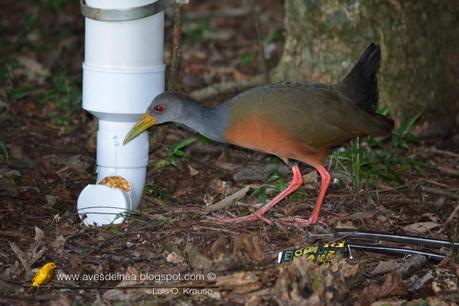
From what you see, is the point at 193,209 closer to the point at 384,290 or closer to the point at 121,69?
the point at 121,69

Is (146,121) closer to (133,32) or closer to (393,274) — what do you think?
(133,32)

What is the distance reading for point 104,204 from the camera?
510 cm

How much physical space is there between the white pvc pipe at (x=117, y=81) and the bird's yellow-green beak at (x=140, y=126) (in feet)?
0.15

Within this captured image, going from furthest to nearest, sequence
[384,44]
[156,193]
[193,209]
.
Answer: [384,44] < [156,193] < [193,209]

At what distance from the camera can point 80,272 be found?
4.41 metres

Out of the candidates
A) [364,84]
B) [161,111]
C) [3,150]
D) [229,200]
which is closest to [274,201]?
[229,200]

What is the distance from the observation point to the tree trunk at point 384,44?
657 centimetres

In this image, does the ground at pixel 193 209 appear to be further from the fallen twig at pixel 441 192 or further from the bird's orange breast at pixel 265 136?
the bird's orange breast at pixel 265 136

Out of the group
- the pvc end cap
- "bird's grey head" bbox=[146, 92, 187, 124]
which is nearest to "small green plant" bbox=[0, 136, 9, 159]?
the pvc end cap

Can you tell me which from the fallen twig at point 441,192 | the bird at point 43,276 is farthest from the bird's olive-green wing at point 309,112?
the bird at point 43,276

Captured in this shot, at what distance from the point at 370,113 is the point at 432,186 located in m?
0.77

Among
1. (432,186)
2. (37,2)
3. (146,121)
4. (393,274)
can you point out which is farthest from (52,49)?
(393,274)

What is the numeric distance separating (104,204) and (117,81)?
76 centimetres

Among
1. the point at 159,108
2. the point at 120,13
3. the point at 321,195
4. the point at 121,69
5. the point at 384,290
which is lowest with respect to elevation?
the point at 321,195
